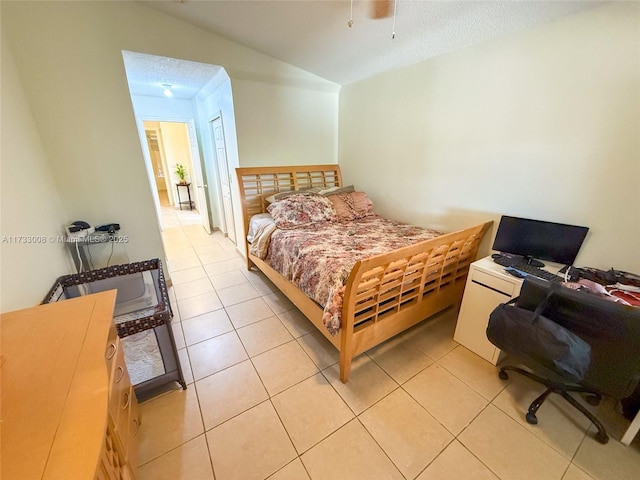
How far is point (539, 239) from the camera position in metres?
1.93

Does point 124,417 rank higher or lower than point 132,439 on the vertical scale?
higher

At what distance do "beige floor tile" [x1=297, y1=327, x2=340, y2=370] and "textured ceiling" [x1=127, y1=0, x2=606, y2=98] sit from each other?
266cm

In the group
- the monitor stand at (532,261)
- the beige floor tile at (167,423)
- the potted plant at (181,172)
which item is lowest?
the beige floor tile at (167,423)

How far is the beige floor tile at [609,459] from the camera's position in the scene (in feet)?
4.17

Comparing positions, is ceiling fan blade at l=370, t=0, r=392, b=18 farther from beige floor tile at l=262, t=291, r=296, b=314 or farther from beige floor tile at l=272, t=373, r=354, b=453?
beige floor tile at l=272, t=373, r=354, b=453

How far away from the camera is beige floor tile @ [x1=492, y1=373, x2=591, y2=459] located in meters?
1.42

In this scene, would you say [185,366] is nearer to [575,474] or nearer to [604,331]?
[575,474]

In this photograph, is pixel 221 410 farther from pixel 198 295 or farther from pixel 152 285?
pixel 198 295

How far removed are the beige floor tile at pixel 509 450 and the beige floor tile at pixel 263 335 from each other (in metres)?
1.38

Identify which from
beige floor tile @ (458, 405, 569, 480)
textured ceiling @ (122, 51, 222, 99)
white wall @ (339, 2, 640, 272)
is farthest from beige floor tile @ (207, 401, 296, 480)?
textured ceiling @ (122, 51, 222, 99)

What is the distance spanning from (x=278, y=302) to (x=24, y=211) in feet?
6.45

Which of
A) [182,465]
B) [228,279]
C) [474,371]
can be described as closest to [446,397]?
[474,371]

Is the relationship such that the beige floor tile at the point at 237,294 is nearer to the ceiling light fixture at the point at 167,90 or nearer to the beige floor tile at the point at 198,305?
the beige floor tile at the point at 198,305

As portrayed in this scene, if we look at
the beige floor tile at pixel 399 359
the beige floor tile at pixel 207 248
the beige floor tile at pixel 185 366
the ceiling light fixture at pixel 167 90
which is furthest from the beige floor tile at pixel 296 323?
the ceiling light fixture at pixel 167 90
